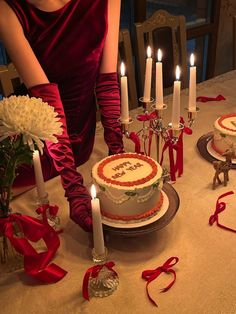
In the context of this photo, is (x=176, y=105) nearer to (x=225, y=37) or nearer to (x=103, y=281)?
(x=103, y=281)

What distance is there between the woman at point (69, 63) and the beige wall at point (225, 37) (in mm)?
1955

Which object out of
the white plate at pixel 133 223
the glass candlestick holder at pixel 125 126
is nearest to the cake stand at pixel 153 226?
the white plate at pixel 133 223

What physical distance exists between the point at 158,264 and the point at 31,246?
29cm

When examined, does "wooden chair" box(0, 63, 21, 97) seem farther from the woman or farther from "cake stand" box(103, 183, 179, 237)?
"cake stand" box(103, 183, 179, 237)

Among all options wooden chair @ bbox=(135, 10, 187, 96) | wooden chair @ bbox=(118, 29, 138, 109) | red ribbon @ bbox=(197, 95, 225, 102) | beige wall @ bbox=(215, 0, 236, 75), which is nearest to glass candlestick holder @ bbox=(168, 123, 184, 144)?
red ribbon @ bbox=(197, 95, 225, 102)

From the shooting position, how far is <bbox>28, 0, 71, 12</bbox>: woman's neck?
1.21 m

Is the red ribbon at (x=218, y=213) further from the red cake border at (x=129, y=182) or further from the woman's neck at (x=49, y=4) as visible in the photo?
the woman's neck at (x=49, y=4)

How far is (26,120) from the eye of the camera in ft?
2.52

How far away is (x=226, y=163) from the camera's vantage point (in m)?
1.17

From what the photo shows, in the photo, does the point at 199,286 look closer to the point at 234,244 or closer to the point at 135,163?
the point at 234,244

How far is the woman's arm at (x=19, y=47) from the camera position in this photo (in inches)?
45.4

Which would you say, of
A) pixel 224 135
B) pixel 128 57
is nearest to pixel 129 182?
pixel 224 135

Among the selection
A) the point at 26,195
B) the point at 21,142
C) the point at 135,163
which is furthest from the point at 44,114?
the point at 26,195

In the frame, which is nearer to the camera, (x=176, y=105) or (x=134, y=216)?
(x=134, y=216)
